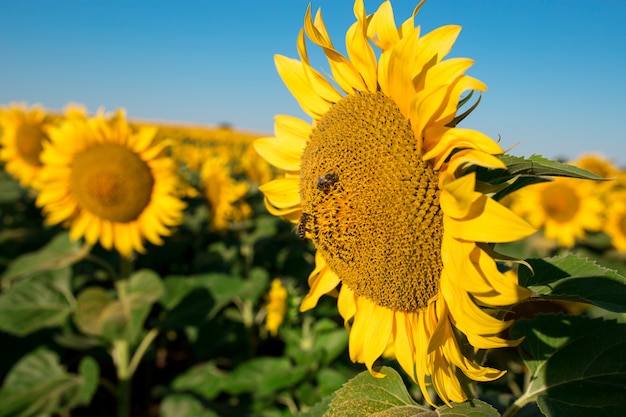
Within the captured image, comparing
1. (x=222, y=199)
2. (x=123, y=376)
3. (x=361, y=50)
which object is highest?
(x=361, y=50)

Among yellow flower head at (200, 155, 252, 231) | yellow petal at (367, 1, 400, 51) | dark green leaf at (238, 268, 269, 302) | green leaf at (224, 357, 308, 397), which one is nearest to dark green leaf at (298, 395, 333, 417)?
yellow petal at (367, 1, 400, 51)

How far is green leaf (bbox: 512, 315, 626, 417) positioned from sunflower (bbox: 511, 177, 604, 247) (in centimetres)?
507

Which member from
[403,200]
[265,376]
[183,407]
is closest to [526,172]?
[403,200]

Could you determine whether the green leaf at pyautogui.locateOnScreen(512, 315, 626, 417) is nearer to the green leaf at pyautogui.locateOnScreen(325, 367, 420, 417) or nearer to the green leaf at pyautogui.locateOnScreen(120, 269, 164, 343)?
the green leaf at pyautogui.locateOnScreen(325, 367, 420, 417)

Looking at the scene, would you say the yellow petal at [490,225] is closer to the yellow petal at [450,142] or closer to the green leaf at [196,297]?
the yellow petal at [450,142]

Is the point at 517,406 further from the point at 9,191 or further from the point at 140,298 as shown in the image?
the point at 9,191

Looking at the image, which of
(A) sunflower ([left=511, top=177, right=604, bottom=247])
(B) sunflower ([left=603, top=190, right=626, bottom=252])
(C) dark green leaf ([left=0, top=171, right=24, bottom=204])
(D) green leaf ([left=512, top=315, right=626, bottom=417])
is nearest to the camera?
(D) green leaf ([left=512, top=315, right=626, bottom=417])

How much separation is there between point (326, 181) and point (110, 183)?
2.85 meters

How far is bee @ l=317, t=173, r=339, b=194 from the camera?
1.37 m

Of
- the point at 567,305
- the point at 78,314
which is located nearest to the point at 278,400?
the point at 78,314

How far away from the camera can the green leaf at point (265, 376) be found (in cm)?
310

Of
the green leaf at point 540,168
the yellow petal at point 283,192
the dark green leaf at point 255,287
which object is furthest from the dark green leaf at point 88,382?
the green leaf at point 540,168

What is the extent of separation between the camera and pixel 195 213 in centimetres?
545

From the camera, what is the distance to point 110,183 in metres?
3.77
